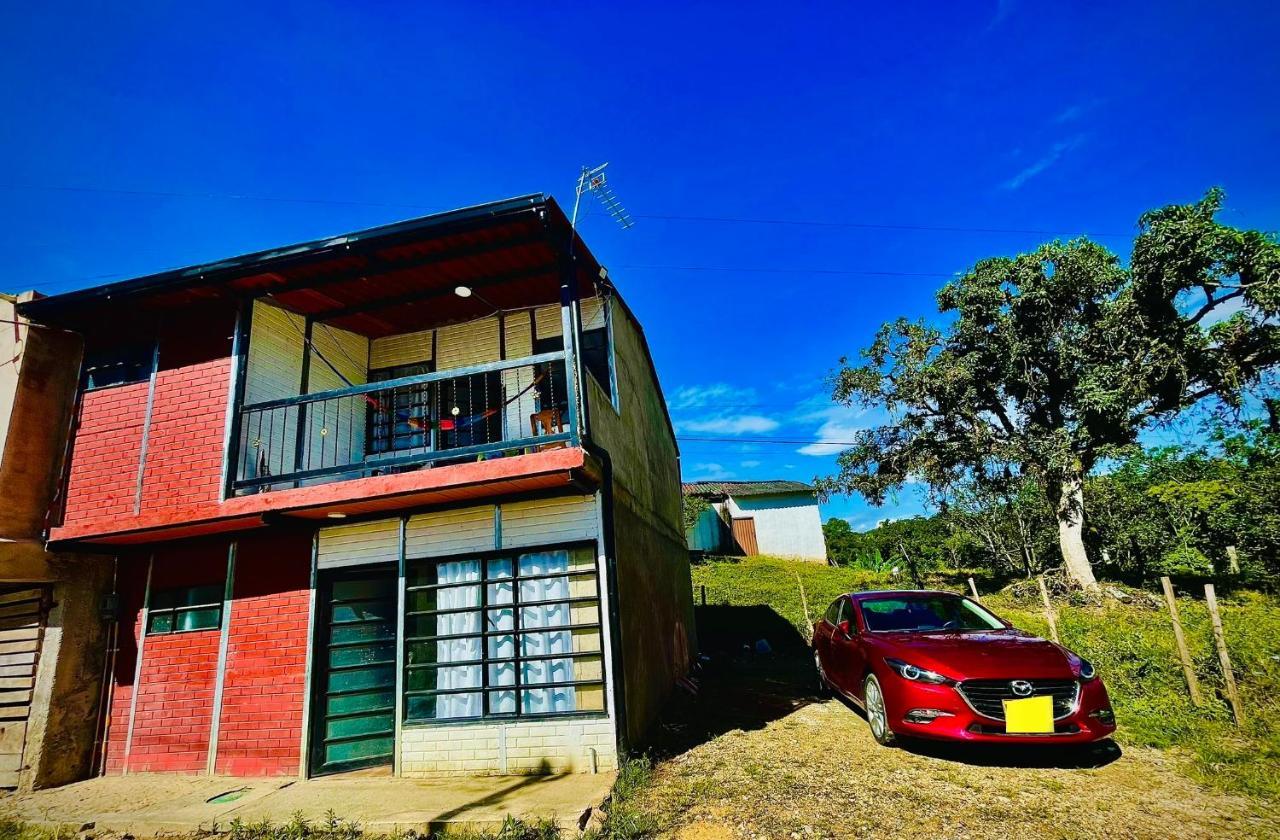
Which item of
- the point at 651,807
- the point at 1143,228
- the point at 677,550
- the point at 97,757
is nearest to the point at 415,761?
the point at 651,807

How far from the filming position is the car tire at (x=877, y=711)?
559 cm

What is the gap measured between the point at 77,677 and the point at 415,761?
15.1 ft

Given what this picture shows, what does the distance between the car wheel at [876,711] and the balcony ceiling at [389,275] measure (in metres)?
5.72

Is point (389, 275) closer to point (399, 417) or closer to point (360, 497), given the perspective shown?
point (399, 417)

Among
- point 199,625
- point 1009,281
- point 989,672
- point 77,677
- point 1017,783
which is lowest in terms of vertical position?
point 1017,783

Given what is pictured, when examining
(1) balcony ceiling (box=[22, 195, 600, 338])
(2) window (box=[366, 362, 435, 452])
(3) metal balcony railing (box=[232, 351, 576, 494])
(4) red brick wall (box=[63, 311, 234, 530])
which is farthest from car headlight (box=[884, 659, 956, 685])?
(4) red brick wall (box=[63, 311, 234, 530])

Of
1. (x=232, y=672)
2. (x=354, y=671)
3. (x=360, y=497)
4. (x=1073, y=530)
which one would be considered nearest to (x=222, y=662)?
(x=232, y=672)

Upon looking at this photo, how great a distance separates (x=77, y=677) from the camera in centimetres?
688

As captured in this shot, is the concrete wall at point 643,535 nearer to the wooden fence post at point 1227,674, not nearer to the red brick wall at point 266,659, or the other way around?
the red brick wall at point 266,659

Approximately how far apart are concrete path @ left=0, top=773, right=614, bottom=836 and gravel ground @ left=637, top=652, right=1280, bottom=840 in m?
0.85

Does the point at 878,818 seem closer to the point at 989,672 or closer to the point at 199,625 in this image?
the point at 989,672

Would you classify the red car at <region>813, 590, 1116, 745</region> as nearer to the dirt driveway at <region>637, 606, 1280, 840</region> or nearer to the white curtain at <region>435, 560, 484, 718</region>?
the dirt driveway at <region>637, 606, 1280, 840</region>

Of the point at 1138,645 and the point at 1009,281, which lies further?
the point at 1009,281

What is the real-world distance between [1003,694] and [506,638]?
4711 millimetres
